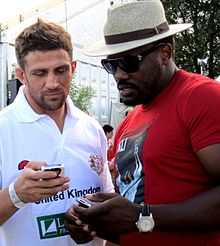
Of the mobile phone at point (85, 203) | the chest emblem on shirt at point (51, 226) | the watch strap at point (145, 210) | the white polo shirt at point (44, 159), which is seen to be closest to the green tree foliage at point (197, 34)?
the white polo shirt at point (44, 159)

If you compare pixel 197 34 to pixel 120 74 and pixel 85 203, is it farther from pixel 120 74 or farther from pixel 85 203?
pixel 85 203

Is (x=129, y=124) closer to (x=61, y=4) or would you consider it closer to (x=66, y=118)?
(x=66, y=118)

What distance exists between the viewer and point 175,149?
1.92m

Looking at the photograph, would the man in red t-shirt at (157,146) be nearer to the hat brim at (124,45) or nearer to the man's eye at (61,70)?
the hat brim at (124,45)

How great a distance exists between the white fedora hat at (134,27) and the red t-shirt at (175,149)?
0.78ft

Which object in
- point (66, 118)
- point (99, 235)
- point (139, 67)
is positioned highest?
point (139, 67)

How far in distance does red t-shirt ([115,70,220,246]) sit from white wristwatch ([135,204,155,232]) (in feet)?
0.50

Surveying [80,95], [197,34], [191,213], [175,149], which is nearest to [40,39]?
[175,149]

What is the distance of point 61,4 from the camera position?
32.6ft

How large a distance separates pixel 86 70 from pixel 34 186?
791 cm

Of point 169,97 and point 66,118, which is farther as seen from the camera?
point 66,118

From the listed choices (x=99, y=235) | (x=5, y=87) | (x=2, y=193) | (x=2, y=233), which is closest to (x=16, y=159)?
(x=2, y=193)

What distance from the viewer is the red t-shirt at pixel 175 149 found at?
6.01 feet

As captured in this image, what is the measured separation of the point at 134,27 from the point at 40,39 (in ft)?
1.60
